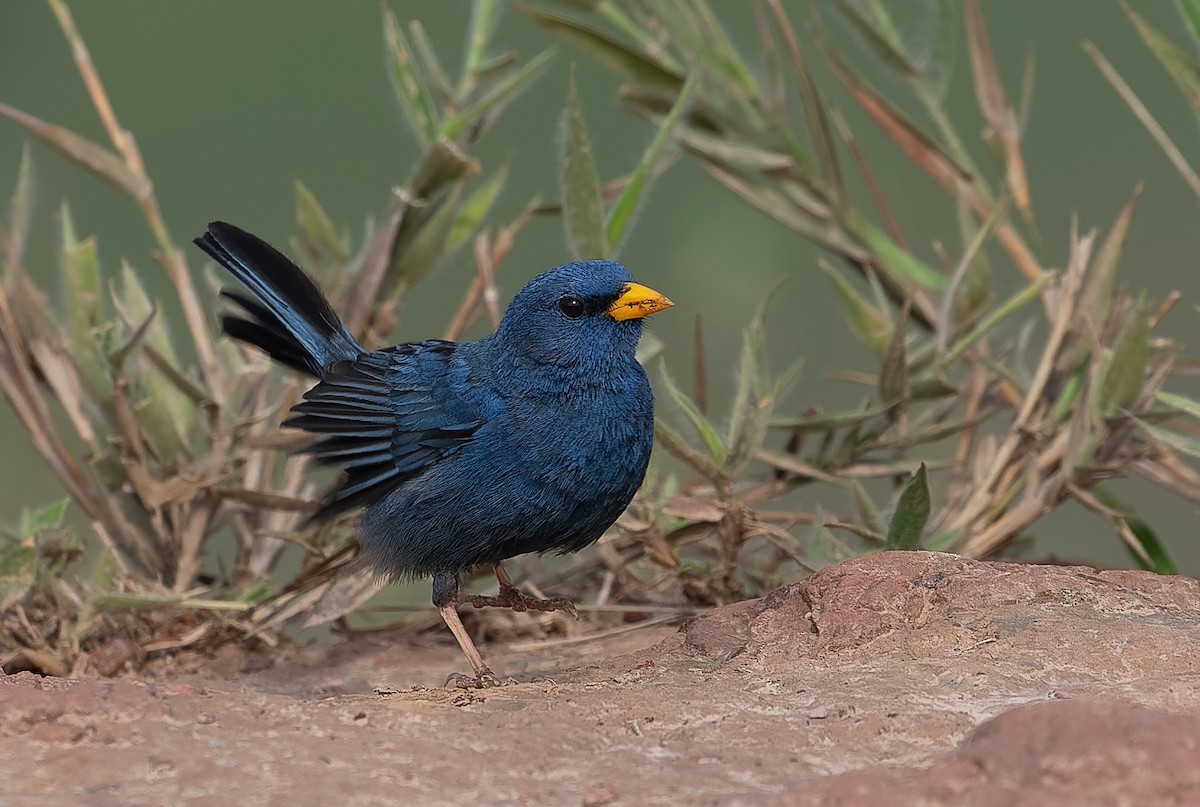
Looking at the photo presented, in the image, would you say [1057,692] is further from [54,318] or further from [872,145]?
[872,145]

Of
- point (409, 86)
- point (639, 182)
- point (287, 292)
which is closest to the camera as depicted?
point (287, 292)

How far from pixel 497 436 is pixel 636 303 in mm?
483

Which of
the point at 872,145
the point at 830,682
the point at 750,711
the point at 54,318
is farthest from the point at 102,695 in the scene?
the point at 872,145

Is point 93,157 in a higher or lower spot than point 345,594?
higher

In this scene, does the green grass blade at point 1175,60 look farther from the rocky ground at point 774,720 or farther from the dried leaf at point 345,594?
the dried leaf at point 345,594

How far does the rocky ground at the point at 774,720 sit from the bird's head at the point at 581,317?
73 centimetres

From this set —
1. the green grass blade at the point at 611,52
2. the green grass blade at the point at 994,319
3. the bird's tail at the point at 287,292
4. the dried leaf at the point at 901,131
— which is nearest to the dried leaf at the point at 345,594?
the bird's tail at the point at 287,292

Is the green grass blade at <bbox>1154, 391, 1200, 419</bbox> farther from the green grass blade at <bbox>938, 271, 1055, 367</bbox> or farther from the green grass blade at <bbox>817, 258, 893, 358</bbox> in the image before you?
the green grass blade at <bbox>817, 258, 893, 358</bbox>

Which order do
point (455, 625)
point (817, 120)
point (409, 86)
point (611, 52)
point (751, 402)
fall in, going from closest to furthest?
point (455, 625), point (751, 402), point (409, 86), point (817, 120), point (611, 52)

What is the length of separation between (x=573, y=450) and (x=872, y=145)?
3.83 m

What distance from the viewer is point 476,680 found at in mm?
3469

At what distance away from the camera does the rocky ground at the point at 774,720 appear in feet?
6.85

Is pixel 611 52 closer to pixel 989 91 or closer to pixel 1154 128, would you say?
pixel 989 91

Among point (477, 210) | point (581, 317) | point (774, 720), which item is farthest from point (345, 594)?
point (774, 720)
